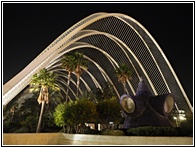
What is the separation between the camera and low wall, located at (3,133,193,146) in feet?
64.9

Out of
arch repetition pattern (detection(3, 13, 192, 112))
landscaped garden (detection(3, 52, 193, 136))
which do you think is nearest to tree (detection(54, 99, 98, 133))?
landscaped garden (detection(3, 52, 193, 136))

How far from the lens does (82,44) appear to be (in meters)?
46.8

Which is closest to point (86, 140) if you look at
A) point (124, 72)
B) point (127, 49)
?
point (124, 72)

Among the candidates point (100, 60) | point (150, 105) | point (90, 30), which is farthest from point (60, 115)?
point (100, 60)

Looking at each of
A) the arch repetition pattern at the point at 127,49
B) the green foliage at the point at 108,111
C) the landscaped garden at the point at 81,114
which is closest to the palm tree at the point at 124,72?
the landscaped garden at the point at 81,114

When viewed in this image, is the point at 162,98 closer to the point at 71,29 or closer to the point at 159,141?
the point at 159,141

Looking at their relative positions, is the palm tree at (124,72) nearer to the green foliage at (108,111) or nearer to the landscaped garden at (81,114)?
the landscaped garden at (81,114)

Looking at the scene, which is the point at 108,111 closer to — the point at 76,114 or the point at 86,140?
the point at 76,114

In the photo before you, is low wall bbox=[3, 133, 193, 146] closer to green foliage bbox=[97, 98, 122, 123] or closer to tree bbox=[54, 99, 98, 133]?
tree bbox=[54, 99, 98, 133]

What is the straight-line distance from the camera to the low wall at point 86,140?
19781 millimetres

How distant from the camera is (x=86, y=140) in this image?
74.8 ft

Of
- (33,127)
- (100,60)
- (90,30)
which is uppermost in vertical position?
(90,30)

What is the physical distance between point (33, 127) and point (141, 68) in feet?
70.0

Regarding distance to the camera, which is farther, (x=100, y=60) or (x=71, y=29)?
(x=100, y=60)
